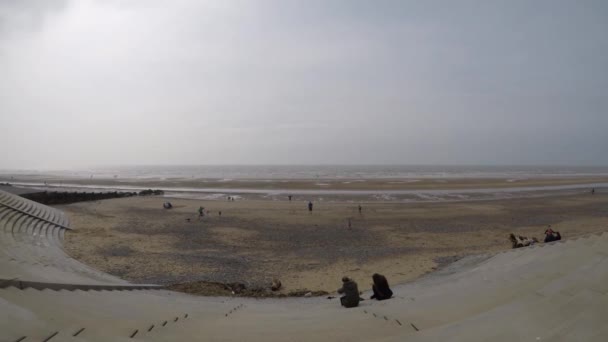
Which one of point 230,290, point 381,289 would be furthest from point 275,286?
point 381,289

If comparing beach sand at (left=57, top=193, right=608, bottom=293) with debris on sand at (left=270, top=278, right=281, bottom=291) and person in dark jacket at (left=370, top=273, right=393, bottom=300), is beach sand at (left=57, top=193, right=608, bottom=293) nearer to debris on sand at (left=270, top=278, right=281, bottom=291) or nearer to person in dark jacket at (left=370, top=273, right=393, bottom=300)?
debris on sand at (left=270, top=278, right=281, bottom=291)

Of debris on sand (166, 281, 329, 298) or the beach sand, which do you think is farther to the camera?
the beach sand

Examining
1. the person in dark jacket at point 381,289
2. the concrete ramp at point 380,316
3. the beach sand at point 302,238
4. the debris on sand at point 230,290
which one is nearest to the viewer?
the concrete ramp at point 380,316

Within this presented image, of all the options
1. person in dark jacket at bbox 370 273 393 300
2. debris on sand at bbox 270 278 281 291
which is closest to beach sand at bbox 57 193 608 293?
debris on sand at bbox 270 278 281 291

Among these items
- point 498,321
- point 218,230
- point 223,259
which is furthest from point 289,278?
point 218,230

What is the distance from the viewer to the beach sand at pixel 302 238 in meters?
13.8

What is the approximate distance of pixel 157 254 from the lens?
55.1 feet

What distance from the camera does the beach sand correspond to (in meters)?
13.8

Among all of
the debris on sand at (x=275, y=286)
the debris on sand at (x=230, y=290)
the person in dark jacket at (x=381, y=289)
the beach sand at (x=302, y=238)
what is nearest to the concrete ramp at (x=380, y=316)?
the person in dark jacket at (x=381, y=289)

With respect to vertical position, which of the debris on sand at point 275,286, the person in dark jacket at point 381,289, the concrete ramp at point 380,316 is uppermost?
the concrete ramp at point 380,316

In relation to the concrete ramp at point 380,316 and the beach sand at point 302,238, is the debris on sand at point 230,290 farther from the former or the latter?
the concrete ramp at point 380,316

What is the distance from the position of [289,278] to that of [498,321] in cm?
1035

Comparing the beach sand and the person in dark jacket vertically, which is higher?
the person in dark jacket

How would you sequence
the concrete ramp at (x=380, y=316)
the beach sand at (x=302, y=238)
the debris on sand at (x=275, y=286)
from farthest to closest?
the beach sand at (x=302, y=238) → the debris on sand at (x=275, y=286) → the concrete ramp at (x=380, y=316)
